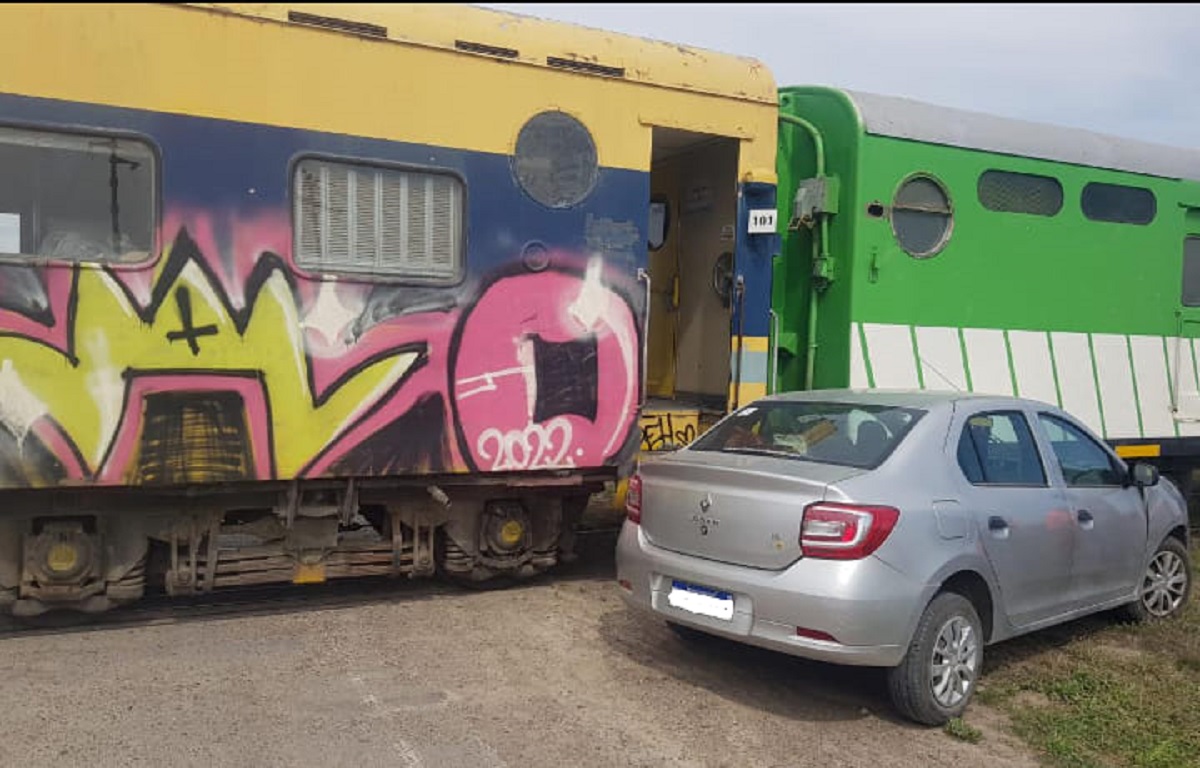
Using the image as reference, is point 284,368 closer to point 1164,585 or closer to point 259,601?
point 259,601

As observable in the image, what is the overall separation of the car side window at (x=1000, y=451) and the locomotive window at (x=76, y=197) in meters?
4.54

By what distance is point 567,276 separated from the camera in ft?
21.3

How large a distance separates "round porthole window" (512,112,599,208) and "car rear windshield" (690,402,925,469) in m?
1.90

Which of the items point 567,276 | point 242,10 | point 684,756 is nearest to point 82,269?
point 242,10

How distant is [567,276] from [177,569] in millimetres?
3015

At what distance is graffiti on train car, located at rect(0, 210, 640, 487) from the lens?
5.18m

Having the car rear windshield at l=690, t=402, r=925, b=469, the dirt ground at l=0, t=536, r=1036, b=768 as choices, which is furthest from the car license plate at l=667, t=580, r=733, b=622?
the car rear windshield at l=690, t=402, r=925, b=469

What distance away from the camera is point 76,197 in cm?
526

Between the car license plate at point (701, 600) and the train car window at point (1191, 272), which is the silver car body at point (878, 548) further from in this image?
the train car window at point (1191, 272)

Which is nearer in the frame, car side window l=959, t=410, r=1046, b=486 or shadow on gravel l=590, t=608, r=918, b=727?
shadow on gravel l=590, t=608, r=918, b=727

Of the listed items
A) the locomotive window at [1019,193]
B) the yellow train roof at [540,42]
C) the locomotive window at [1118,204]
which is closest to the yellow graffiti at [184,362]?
the yellow train roof at [540,42]

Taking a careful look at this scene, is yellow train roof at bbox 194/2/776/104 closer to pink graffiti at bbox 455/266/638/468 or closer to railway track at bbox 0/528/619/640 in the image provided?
pink graffiti at bbox 455/266/638/468

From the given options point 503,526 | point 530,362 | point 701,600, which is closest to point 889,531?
point 701,600

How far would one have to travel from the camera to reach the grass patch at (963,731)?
462 centimetres
